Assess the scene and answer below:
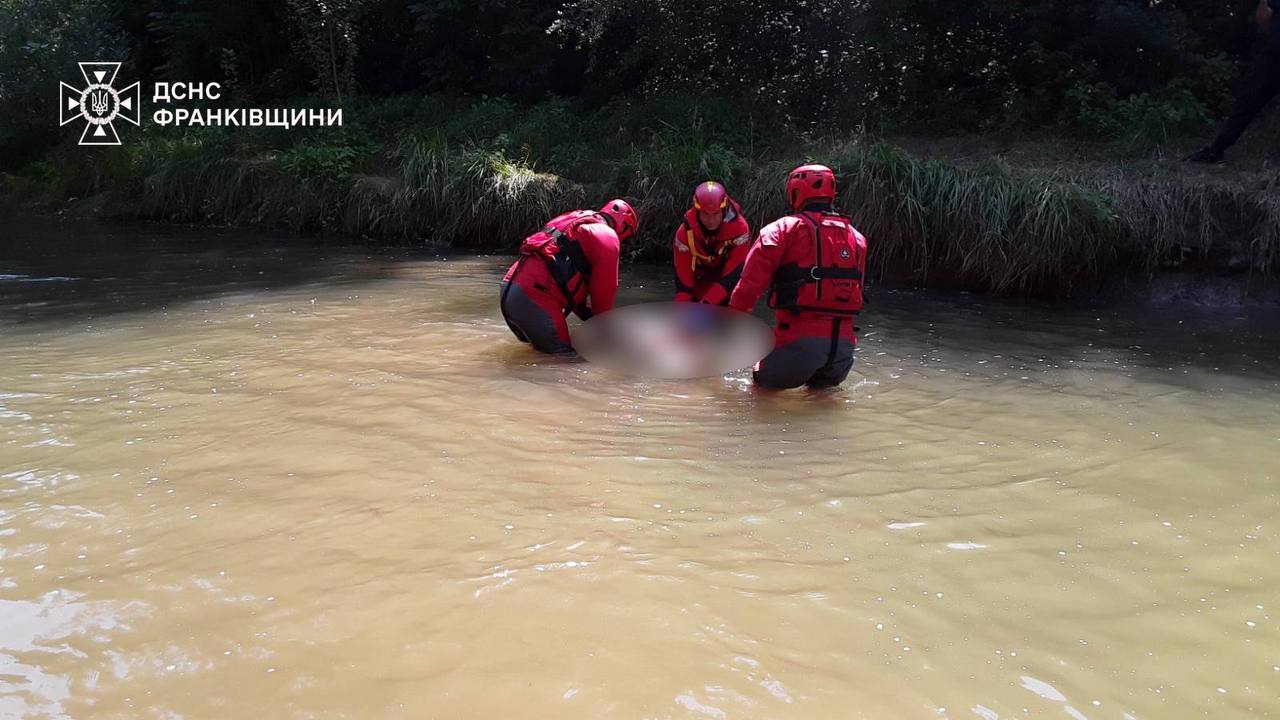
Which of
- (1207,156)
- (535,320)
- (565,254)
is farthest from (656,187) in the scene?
(1207,156)

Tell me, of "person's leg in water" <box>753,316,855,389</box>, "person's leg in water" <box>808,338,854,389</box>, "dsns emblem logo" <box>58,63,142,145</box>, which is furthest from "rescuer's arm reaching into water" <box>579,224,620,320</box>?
"dsns emblem logo" <box>58,63,142,145</box>

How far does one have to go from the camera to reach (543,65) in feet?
43.7

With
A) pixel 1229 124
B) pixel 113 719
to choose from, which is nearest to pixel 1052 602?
pixel 113 719

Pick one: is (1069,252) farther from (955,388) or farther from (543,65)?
(543,65)

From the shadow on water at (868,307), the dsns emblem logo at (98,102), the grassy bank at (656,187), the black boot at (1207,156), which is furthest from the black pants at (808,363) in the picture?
the dsns emblem logo at (98,102)

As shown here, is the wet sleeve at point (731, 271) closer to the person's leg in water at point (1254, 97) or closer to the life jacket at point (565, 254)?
the life jacket at point (565, 254)

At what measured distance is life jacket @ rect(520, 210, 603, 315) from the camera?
5.46 metres

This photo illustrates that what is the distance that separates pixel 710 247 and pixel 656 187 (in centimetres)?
404

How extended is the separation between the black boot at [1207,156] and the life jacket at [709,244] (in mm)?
5295

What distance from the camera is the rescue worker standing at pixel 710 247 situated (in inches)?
219

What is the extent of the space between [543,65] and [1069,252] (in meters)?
8.39

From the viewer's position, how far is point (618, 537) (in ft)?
9.71

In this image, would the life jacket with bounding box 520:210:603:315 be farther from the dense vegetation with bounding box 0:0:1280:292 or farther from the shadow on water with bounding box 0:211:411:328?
the dense vegetation with bounding box 0:0:1280:292

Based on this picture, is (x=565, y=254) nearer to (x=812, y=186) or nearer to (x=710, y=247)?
(x=710, y=247)
